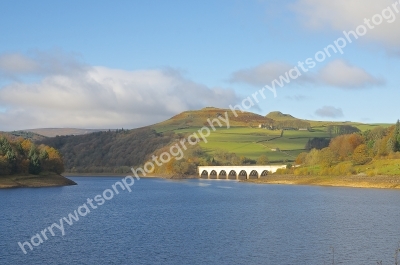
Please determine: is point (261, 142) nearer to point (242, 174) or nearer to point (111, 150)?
point (242, 174)

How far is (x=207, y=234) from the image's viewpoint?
119 feet

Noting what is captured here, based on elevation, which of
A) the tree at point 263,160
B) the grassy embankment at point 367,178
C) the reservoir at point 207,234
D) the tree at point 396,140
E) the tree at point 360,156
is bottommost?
the reservoir at point 207,234

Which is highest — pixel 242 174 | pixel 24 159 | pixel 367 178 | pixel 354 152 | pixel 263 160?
pixel 354 152

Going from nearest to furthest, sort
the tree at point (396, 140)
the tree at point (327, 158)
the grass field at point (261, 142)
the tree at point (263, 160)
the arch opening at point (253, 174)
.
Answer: the tree at point (396, 140) < the tree at point (327, 158) < the tree at point (263, 160) < the arch opening at point (253, 174) < the grass field at point (261, 142)

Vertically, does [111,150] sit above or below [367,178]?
above

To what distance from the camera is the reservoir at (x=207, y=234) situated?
28.9 m

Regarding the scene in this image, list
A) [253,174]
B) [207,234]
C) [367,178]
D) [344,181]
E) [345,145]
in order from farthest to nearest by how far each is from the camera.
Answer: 1. [253,174]
2. [345,145]
3. [344,181]
4. [367,178]
5. [207,234]

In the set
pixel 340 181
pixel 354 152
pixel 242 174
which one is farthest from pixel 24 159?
Answer: pixel 242 174

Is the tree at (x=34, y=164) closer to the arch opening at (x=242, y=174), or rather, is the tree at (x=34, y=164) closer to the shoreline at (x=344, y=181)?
the shoreline at (x=344, y=181)

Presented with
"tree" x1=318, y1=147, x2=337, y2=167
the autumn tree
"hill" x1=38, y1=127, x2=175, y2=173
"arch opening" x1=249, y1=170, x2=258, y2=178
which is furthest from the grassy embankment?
"hill" x1=38, y1=127, x2=175, y2=173

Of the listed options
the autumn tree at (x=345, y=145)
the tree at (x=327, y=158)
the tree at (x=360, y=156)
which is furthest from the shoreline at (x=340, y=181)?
the autumn tree at (x=345, y=145)

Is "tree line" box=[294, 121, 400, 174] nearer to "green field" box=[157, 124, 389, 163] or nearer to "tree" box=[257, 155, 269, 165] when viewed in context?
"tree" box=[257, 155, 269, 165]

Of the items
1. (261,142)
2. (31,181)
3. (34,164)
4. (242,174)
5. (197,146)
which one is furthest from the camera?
(197,146)

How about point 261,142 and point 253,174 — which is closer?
Answer: point 253,174
